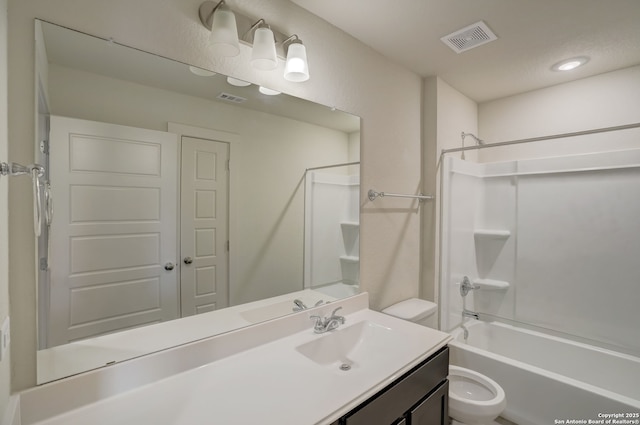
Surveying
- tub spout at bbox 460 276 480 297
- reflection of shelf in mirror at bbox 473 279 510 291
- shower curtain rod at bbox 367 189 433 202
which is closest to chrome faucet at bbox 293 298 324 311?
shower curtain rod at bbox 367 189 433 202

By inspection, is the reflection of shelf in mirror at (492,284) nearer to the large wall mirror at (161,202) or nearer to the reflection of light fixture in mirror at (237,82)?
the large wall mirror at (161,202)

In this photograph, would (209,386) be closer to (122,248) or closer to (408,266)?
(122,248)

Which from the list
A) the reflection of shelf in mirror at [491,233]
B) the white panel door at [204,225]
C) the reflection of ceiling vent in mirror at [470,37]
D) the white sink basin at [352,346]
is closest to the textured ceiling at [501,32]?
the reflection of ceiling vent in mirror at [470,37]

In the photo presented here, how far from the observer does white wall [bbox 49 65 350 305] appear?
1.02 m

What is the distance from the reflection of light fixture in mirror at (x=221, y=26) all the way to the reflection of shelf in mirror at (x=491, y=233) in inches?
101

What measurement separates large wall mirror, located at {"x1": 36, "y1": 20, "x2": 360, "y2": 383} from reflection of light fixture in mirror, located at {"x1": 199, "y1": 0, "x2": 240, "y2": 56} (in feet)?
0.46

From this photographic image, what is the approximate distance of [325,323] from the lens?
4.93 feet

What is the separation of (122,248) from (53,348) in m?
0.35

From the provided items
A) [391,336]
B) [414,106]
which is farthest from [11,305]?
[414,106]

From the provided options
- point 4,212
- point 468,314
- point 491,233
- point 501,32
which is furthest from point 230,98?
point 468,314

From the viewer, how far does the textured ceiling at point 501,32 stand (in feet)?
5.15

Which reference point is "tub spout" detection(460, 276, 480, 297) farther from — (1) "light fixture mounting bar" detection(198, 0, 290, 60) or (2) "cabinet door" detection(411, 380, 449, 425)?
(1) "light fixture mounting bar" detection(198, 0, 290, 60)

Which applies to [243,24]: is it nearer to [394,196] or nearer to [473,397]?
[394,196]

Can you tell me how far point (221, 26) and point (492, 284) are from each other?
2.86 m
